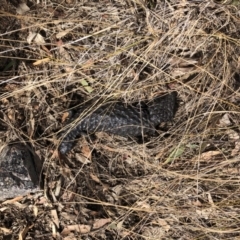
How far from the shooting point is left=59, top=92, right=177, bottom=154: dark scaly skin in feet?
10.9

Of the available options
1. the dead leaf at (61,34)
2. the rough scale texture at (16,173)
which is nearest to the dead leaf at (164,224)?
the rough scale texture at (16,173)

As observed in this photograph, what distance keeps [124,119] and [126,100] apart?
0.16 meters

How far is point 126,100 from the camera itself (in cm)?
339

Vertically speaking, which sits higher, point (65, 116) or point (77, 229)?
point (65, 116)

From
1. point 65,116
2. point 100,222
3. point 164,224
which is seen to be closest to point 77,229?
point 100,222

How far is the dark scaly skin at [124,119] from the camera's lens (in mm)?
3316

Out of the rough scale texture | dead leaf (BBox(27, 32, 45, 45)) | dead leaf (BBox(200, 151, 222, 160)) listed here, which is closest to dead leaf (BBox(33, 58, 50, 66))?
dead leaf (BBox(27, 32, 45, 45))

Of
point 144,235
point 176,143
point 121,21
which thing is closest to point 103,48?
point 121,21

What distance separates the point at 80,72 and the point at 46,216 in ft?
3.62

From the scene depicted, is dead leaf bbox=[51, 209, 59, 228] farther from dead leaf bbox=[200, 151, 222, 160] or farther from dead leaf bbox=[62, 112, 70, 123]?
dead leaf bbox=[200, 151, 222, 160]

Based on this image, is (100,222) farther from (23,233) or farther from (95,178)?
(23,233)

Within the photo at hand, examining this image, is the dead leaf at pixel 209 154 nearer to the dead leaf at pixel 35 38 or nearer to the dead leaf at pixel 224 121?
the dead leaf at pixel 224 121

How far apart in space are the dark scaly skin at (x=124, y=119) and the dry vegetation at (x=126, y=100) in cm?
8

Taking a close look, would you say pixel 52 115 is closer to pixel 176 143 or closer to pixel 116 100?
pixel 116 100
